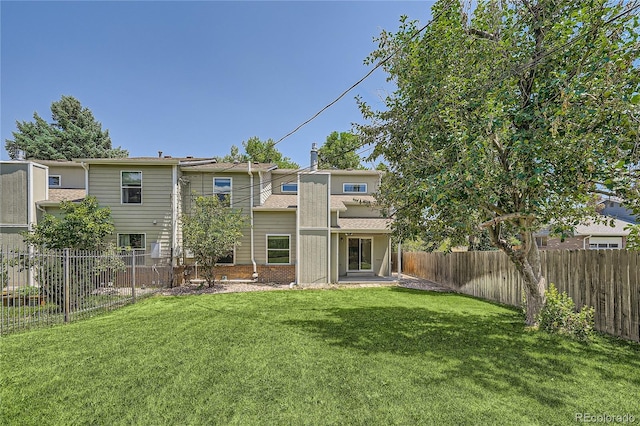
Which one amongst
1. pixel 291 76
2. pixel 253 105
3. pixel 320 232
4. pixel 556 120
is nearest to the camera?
pixel 556 120

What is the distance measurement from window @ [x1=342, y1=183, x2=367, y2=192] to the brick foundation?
6235 millimetres

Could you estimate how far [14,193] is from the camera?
13430mm

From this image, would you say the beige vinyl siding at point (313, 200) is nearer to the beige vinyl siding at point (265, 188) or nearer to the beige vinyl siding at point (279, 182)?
the beige vinyl siding at point (265, 188)

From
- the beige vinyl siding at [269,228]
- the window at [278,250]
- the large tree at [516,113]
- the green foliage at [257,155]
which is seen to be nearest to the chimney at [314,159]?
the beige vinyl siding at [269,228]

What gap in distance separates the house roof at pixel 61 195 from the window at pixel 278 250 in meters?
9.67

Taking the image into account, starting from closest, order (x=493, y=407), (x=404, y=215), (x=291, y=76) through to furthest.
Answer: (x=493, y=407)
(x=404, y=215)
(x=291, y=76)

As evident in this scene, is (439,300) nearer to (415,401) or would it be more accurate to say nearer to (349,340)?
(349,340)

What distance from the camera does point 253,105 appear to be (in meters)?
16.6

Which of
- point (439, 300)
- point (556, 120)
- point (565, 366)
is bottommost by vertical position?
point (439, 300)

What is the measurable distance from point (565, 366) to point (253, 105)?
16.6m

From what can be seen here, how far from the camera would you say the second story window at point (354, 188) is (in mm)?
18516

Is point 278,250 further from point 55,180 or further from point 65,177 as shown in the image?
point 55,180

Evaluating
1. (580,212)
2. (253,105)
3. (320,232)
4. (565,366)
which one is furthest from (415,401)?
(253,105)

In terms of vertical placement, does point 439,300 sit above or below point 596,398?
below
